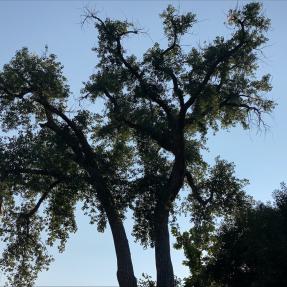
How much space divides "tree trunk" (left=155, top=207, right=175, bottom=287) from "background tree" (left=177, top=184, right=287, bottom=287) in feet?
6.92

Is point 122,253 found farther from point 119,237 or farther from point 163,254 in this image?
point 163,254

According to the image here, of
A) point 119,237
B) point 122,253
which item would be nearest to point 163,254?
point 122,253

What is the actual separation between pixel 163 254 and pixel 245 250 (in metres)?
4.22

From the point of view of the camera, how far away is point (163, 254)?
2456cm

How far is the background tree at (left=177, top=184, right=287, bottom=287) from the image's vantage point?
19594 millimetres

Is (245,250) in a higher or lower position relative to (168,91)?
lower

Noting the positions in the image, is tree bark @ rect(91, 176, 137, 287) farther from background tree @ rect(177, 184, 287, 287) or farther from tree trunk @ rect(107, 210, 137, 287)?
background tree @ rect(177, 184, 287, 287)

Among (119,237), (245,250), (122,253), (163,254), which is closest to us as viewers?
(245,250)

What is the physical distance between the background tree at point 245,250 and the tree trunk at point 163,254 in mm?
2110

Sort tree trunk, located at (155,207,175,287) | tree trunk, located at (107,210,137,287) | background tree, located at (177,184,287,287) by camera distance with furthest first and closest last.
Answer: tree trunk, located at (107,210,137,287), tree trunk, located at (155,207,175,287), background tree, located at (177,184,287,287)

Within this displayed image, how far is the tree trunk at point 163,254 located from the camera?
23.8 metres

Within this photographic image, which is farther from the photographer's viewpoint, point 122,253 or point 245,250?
point 122,253

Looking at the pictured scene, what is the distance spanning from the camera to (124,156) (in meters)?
30.4

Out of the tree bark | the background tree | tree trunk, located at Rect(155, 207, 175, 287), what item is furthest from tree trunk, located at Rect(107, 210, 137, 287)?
the background tree
